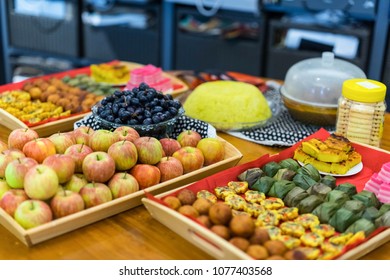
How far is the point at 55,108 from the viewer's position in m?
1.97

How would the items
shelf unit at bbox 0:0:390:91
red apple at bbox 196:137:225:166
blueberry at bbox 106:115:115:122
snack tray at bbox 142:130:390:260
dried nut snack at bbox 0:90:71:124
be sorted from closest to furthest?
snack tray at bbox 142:130:390:260 → red apple at bbox 196:137:225:166 → blueberry at bbox 106:115:115:122 → dried nut snack at bbox 0:90:71:124 → shelf unit at bbox 0:0:390:91

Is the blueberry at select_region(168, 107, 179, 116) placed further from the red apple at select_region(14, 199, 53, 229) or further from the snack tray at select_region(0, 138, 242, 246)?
the red apple at select_region(14, 199, 53, 229)

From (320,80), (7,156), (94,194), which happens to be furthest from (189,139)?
(320,80)

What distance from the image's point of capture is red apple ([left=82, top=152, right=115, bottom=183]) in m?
1.26

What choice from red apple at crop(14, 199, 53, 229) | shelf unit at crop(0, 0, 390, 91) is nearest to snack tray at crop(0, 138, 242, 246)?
red apple at crop(14, 199, 53, 229)

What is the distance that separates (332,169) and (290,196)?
0.85 ft

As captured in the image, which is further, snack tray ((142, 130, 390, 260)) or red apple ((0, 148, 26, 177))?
red apple ((0, 148, 26, 177))

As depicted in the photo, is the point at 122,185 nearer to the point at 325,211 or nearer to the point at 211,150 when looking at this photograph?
the point at 211,150

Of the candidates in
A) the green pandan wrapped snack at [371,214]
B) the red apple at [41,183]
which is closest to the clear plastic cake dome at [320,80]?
the green pandan wrapped snack at [371,214]

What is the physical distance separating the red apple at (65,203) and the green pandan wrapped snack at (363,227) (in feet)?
1.91

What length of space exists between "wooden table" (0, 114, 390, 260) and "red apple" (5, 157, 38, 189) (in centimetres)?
10

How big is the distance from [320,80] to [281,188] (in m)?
0.68

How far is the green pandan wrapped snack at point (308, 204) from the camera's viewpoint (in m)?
1.26

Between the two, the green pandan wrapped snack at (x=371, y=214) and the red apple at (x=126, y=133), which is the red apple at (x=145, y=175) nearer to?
the red apple at (x=126, y=133)
